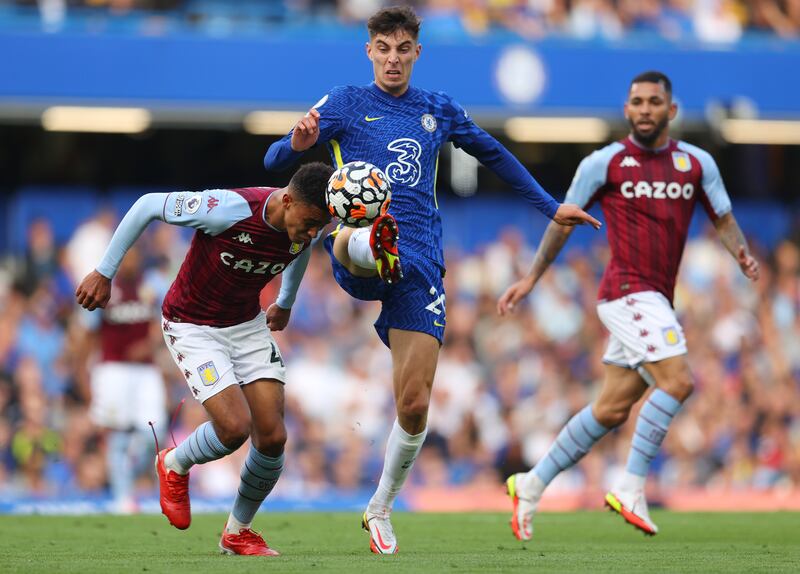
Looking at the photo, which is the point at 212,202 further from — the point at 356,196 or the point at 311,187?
the point at 356,196

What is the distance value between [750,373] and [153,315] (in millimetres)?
7124

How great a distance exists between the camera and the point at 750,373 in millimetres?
16422

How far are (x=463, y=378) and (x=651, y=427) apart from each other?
7159 millimetres

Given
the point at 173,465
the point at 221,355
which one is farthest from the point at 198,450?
the point at 221,355

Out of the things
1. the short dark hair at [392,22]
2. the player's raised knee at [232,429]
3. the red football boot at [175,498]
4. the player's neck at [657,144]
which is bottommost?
the red football boot at [175,498]

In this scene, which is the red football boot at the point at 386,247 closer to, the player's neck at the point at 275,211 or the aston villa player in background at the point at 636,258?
the player's neck at the point at 275,211

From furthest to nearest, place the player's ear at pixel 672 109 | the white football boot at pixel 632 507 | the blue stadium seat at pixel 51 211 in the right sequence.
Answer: the blue stadium seat at pixel 51 211
the player's ear at pixel 672 109
the white football boot at pixel 632 507

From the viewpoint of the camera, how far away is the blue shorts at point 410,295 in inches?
285

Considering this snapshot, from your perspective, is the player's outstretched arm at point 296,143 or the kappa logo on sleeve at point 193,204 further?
the kappa logo on sleeve at point 193,204

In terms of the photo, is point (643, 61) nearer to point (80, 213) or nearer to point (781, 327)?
point (781, 327)

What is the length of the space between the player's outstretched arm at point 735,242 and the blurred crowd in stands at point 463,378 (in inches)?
253

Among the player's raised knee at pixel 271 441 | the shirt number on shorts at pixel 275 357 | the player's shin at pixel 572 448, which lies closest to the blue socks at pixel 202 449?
the player's raised knee at pixel 271 441

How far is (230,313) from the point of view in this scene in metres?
7.36

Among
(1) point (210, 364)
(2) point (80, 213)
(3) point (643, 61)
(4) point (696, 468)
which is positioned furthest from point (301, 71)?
(1) point (210, 364)
